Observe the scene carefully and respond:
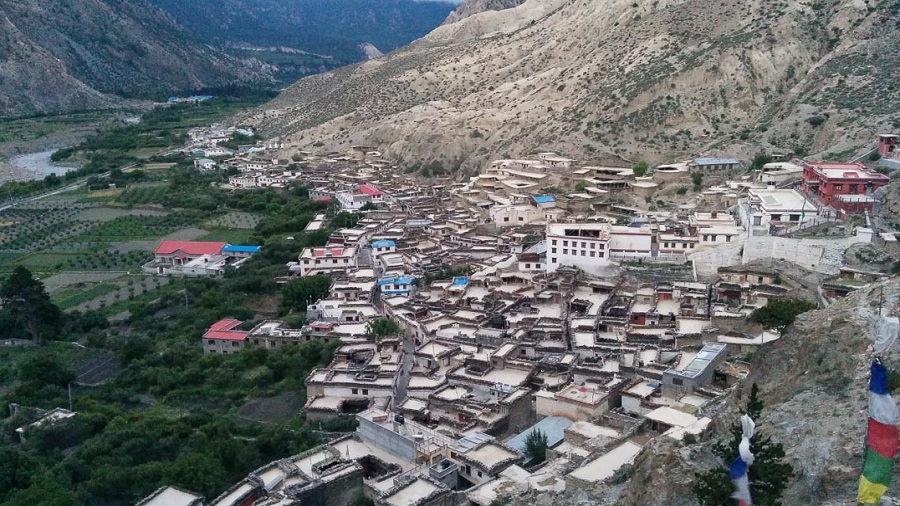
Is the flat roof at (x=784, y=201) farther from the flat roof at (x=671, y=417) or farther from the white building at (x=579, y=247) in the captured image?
the flat roof at (x=671, y=417)

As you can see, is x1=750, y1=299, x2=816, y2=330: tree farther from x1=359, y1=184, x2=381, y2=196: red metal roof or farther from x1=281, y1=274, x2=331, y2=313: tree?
x1=359, y1=184, x2=381, y2=196: red metal roof

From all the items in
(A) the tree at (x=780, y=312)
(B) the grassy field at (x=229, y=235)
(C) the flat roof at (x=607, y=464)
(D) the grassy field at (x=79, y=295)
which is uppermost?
(A) the tree at (x=780, y=312)

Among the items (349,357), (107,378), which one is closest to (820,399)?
(349,357)

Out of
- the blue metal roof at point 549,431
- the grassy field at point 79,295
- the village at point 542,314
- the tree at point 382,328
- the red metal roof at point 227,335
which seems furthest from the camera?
the grassy field at point 79,295

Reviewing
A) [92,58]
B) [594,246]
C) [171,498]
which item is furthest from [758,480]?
[92,58]

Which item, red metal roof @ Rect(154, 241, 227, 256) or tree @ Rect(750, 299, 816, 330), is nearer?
tree @ Rect(750, 299, 816, 330)

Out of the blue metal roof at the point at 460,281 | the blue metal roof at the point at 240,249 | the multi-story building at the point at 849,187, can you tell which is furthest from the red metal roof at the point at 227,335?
the multi-story building at the point at 849,187

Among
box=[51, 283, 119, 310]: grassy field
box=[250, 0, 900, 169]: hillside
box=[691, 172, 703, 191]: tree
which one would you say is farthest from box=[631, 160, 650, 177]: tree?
box=[51, 283, 119, 310]: grassy field
